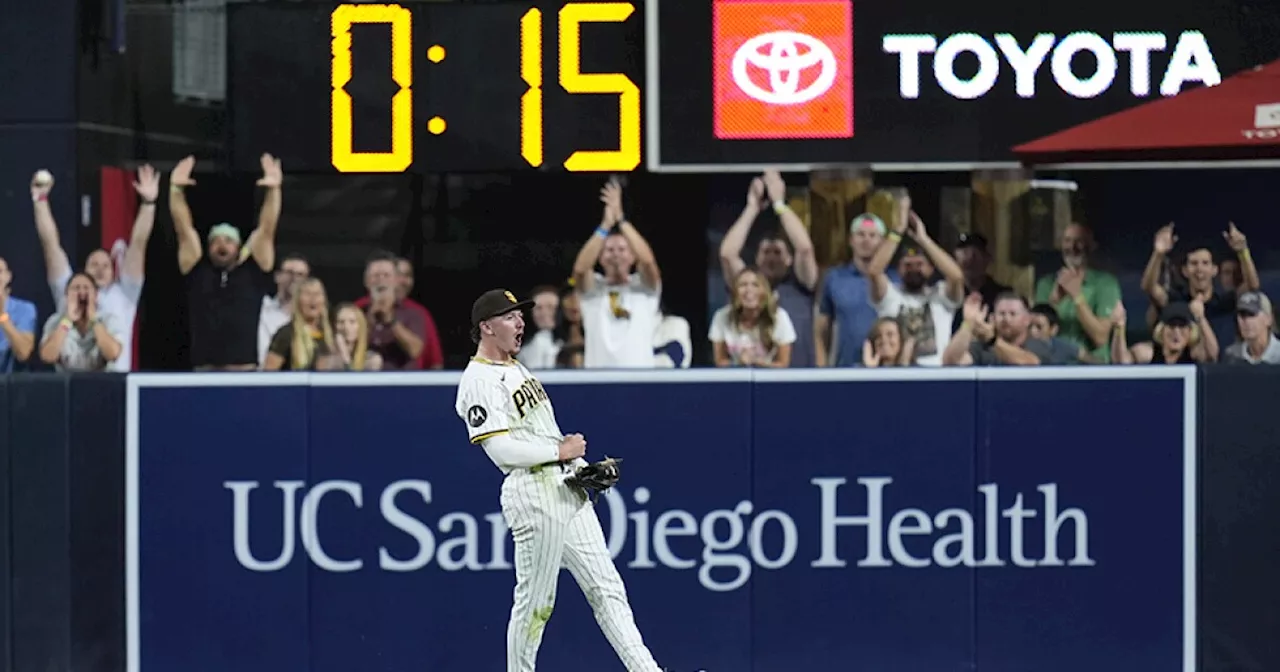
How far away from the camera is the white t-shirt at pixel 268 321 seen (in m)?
11.7

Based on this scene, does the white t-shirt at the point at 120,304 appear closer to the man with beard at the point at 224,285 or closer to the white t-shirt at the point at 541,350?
the man with beard at the point at 224,285

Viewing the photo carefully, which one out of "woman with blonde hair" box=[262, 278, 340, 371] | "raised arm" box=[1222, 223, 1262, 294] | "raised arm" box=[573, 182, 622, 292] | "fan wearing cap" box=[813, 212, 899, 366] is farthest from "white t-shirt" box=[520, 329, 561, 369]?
"raised arm" box=[1222, 223, 1262, 294]

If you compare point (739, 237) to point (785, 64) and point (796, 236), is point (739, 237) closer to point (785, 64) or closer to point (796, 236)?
point (796, 236)

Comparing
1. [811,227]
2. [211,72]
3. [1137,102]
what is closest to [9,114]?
[211,72]

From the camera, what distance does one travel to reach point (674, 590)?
10180 millimetres

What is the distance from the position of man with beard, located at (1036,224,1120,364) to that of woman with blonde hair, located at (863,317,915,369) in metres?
0.89

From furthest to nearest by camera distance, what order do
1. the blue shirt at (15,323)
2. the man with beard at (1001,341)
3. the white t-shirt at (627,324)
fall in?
the white t-shirt at (627,324) < the blue shirt at (15,323) < the man with beard at (1001,341)

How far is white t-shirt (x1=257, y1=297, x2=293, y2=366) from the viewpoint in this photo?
11.7 metres

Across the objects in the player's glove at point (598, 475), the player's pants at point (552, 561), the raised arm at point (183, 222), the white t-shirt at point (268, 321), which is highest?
the raised arm at point (183, 222)

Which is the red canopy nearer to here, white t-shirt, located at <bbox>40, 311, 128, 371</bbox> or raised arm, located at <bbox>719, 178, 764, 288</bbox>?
raised arm, located at <bbox>719, 178, 764, 288</bbox>

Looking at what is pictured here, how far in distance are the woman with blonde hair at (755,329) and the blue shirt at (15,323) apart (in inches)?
143

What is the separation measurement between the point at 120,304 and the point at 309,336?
1.20 metres

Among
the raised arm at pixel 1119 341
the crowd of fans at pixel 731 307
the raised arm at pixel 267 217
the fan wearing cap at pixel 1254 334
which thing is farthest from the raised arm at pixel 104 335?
the fan wearing cap at pixel 1254 334

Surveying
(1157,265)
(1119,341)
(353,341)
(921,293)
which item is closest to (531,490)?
(353,341)
